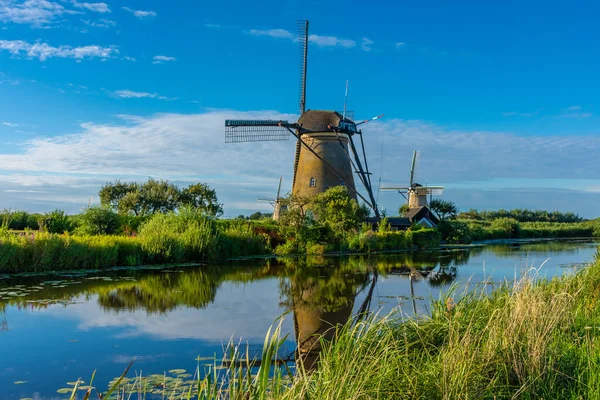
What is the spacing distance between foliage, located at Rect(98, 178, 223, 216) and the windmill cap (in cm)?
1066

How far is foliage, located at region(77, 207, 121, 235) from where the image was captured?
62.6 ft

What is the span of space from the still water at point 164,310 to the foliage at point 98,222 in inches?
223

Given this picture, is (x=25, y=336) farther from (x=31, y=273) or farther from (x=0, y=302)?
(x=31, y=273)

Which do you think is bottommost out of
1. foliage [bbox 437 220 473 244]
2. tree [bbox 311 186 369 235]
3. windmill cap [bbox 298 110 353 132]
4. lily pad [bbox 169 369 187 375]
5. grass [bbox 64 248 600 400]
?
lily pad [bbox 169 369 187 375]

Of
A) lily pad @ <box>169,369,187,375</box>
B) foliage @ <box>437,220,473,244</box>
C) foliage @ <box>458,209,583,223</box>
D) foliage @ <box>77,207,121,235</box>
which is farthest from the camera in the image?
foliage @ <box>458,209,583,223</box>

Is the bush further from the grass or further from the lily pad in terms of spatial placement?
the lily pad

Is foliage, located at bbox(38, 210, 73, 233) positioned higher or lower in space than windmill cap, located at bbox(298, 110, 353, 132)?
lower

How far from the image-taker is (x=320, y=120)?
2986 cm

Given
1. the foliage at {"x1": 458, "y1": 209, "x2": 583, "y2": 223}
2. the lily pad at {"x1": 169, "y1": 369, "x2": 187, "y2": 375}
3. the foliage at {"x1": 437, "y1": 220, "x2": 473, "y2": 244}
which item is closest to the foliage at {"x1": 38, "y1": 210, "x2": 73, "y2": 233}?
the lily pad at {"x1": 169, "y1": 369, "x2": 187, "y2": 375}

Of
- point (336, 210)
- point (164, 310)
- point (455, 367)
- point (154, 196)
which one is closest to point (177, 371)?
point (455, 367)

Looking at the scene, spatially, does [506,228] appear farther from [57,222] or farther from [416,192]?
[57,222]

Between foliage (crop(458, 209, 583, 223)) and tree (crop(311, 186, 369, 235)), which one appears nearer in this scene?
tree (crop(311, 186, 369, 235))

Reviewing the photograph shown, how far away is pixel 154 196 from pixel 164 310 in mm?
29903

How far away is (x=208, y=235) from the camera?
59.7ft
